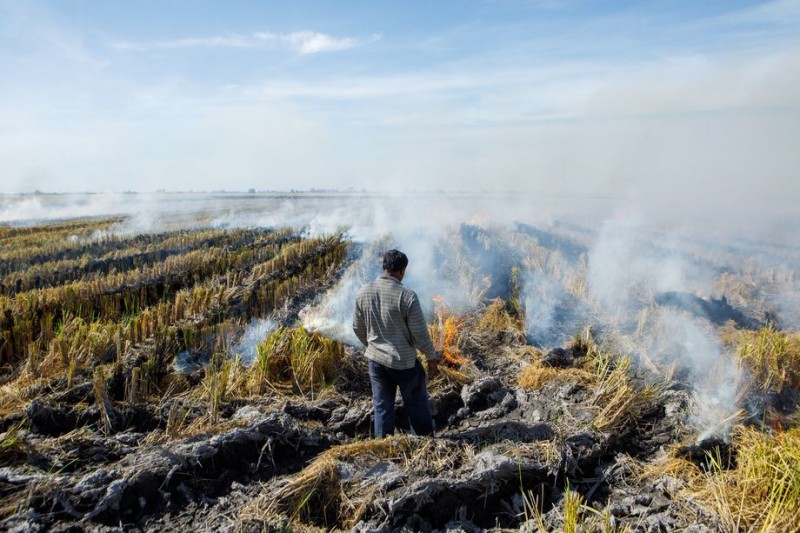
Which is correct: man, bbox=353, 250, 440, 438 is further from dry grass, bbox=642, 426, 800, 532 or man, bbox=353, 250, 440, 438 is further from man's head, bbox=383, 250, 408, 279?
dry grass, bbox=642, 426, 800, 532

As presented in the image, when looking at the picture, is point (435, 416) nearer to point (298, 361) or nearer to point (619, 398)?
point (298, 361)

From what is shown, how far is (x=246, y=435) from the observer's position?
3.71 meters

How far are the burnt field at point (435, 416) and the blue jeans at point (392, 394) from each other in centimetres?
23

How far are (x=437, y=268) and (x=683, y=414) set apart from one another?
6981 millimetres

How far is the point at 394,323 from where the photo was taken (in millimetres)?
3824

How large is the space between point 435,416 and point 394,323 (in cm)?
145

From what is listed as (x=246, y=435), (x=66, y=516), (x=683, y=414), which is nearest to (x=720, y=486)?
(x=683, y=414)

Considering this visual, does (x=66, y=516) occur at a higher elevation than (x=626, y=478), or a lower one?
→ higher

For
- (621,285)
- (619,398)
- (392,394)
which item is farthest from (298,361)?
(621,285)

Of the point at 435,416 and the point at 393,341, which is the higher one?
the point at 393,341

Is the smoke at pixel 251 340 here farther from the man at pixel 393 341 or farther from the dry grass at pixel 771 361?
the dry grass at pixel 771 361

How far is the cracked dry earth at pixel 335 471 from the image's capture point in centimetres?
299

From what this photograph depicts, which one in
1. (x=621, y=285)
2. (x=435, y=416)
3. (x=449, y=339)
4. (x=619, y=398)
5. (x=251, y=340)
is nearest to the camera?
(x=619, y=398)

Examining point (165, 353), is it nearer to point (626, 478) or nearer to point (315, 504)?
point (315, 504)
